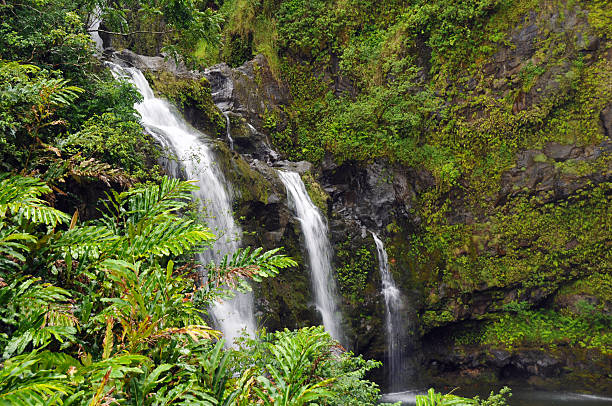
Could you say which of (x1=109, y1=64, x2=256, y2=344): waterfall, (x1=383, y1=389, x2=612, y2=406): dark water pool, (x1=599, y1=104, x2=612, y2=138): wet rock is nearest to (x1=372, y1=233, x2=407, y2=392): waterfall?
(x1=383, y1=389, x2=612, y2=406): dark water pool

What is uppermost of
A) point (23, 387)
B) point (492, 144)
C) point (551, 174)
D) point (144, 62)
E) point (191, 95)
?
point (144, 62)

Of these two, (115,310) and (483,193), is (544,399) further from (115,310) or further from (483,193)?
(115,310)

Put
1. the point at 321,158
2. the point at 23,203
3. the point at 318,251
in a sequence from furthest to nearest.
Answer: the point at 321,158 → the point at 318,251 → the point at 23,203

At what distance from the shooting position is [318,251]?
909cm

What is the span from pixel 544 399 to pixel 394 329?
12.5 feet

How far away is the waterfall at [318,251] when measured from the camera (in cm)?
870

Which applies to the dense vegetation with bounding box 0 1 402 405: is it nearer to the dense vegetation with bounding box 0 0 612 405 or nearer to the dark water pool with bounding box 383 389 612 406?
the dense vegetation with bounding box 0 0 612 405

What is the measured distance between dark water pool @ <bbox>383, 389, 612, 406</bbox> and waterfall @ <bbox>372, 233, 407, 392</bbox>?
0.46 metres

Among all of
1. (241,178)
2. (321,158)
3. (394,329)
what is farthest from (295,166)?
(394,329)

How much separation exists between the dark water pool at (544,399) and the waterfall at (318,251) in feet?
7.93

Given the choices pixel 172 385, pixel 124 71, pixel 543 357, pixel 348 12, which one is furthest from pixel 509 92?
pixel 172 385

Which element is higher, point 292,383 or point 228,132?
point 228,132

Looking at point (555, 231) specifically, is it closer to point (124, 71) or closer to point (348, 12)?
point (348, 12)

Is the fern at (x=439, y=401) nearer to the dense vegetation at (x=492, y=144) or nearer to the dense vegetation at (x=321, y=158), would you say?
the dense vegetation at (x=321, y=158)
